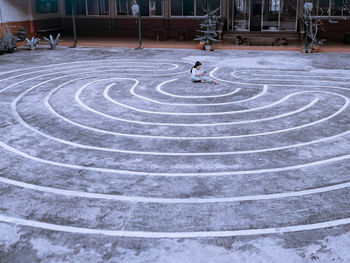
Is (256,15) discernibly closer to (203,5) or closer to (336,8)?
(203,5)

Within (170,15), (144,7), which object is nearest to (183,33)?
(170,15)

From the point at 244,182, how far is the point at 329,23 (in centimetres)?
1911

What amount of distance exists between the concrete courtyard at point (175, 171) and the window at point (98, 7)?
46.6 ft

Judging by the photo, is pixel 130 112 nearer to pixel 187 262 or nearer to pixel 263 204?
pixel 263 204

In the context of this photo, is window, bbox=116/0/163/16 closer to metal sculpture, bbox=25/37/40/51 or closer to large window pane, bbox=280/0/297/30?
metal sculpture, bbox=25/37/40/51

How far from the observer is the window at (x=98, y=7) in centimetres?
2614

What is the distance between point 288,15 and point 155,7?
26.3 feet

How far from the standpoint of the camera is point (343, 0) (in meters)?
22.0

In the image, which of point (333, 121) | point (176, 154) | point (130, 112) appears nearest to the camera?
point (176, 154)

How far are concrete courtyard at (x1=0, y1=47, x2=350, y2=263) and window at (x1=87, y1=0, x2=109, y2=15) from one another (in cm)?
1420

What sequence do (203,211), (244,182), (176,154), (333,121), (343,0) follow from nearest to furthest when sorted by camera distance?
(203,211), (244,182), (176,154), (333,121), (343,0)

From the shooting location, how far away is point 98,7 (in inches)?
1032

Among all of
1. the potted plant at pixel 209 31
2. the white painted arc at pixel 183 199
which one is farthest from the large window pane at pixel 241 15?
the white painted arc at pixel 183 199

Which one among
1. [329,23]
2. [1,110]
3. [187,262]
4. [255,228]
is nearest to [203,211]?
[255,228]
